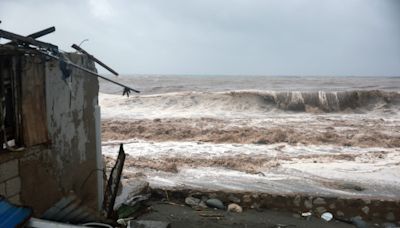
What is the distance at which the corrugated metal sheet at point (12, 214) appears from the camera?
3.53 meters

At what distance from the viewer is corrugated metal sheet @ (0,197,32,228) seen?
139 inches

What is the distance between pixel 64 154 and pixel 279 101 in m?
23.1

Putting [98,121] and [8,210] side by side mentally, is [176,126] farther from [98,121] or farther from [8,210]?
[8,210]

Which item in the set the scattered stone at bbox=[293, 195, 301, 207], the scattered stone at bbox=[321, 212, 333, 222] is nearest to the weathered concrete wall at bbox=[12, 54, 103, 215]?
the scattered stone at bbox=[293, 195, 301, 207]

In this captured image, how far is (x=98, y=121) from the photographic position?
6.70m

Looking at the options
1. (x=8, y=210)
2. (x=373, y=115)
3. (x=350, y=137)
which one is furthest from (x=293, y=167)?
(x=373, y=115)

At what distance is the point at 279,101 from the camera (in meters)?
27.5

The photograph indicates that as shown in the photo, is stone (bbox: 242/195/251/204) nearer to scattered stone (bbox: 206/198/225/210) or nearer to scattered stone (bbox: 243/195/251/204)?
scattered stone (bbox: 243/195/251/204)

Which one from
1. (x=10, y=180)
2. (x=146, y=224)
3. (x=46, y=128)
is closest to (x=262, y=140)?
(x=146, y=224)

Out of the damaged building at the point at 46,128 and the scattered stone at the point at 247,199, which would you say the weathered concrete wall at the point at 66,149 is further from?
the scattered stone at the point at 247,199

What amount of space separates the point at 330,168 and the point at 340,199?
3101 millimetres

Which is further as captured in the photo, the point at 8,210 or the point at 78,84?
the point at 78,84

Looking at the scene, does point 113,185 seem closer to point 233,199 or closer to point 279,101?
point 233,199

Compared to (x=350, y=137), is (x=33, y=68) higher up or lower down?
higher up
